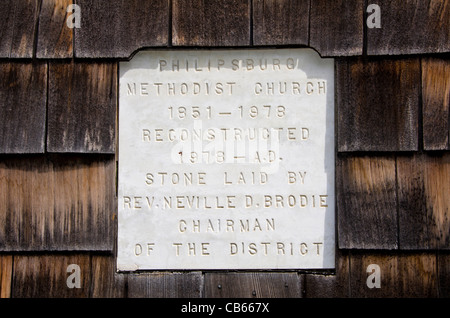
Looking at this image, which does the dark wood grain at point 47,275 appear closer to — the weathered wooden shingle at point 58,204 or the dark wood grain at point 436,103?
the weathered wooden shingle at point 58,204

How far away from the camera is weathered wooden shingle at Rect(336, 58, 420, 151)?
2.71 metres

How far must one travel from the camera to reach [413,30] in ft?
8.91

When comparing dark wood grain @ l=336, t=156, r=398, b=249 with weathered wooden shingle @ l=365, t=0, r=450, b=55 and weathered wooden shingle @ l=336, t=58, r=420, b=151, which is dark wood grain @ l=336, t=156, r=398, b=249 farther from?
weathered wooden shingle @ l=365, t=0, r=450, b=55

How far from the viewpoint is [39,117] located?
2.76 meters

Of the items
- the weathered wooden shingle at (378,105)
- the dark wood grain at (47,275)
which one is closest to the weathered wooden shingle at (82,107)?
the dark wood grain at (47,275)

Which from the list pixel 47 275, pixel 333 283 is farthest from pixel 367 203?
pixel 47 275

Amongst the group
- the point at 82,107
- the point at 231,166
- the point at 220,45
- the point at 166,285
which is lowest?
the point at 166,285

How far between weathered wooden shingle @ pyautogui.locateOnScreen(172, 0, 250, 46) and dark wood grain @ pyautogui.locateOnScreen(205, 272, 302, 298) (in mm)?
1048

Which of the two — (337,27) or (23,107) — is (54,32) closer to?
(23,107)

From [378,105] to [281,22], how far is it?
57 cm

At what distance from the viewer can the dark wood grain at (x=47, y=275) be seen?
275cm

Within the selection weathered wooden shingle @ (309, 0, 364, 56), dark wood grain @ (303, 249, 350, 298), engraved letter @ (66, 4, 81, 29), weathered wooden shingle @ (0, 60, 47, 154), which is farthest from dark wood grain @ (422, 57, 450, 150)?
weathered wooden shingle @ (0, 60, 47, 154)

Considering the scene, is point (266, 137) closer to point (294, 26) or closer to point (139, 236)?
point (294, 26)

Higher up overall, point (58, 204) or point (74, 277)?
point (58, 204)
